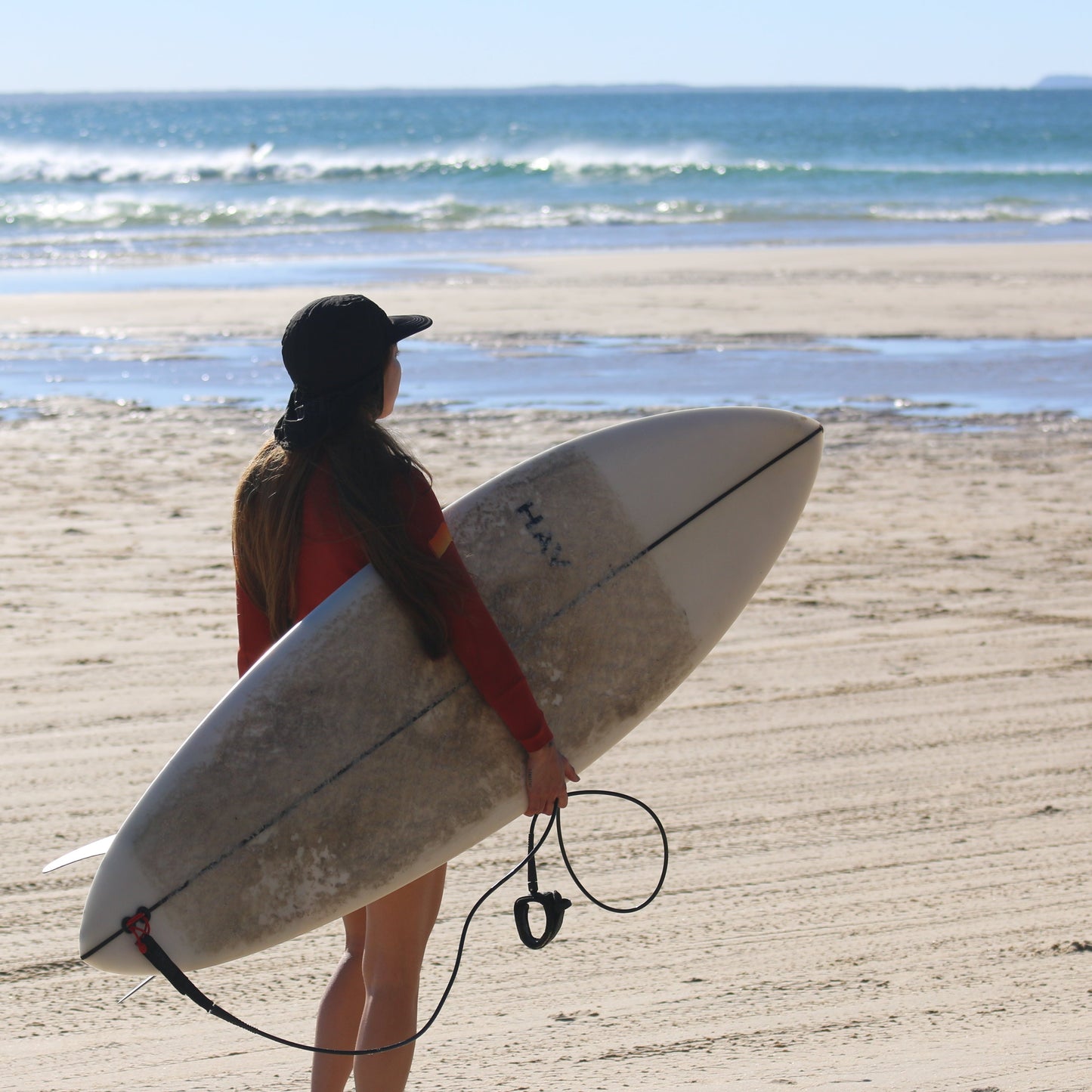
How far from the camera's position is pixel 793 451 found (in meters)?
3.01

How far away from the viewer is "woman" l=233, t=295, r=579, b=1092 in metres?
2.02

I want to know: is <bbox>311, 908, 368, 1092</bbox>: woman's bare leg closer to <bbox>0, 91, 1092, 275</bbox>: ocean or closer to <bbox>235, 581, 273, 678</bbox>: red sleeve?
<bbox>235, 581, 273, 678</bbox>: red sleeve

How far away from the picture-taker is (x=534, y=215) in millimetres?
26594

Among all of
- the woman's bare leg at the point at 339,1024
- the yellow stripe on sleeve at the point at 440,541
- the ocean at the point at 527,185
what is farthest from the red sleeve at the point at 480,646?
the ocean at the point at 527,185

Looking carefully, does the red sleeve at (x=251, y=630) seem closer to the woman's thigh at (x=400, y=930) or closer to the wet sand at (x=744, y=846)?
the woman's thigh at (x=400, y=930)

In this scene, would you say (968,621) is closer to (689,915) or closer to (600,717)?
(689,915)

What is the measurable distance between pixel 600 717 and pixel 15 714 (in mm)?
2542

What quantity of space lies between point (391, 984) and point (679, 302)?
12890mm

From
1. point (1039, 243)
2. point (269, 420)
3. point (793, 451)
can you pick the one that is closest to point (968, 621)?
point (793, 451)

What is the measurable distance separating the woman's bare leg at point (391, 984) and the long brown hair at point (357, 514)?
0.45m

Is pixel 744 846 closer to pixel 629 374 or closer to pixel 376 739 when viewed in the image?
pixel 376 739

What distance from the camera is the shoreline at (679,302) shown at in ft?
41.8

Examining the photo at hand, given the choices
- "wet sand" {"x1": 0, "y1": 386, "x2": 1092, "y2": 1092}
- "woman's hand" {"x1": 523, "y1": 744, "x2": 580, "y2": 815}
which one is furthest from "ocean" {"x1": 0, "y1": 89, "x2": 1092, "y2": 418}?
"woman's hand" {"x1": 523, "y1": 744, "x2": 580, "y2": 815}

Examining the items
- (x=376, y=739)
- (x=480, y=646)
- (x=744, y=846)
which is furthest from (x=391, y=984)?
(x=744, y=846)
